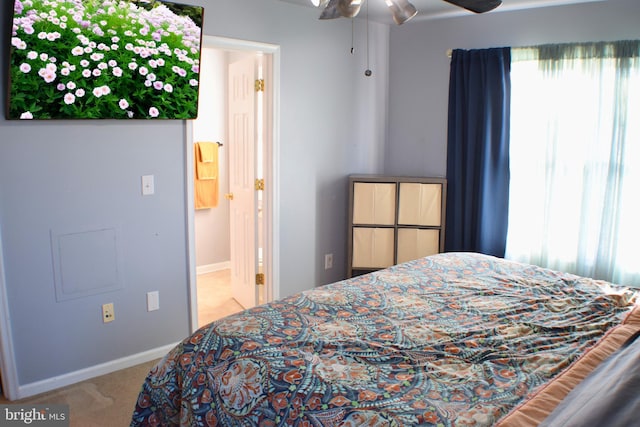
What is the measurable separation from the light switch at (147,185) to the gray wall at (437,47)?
2.03 metres

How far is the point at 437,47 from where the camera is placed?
3.95 meters

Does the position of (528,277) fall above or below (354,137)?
below

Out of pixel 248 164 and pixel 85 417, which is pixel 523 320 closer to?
pixel 85 417

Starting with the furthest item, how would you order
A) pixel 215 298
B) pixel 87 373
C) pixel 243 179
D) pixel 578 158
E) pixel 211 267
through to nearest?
1. pixel 211 267
2. pixel 215 298
3. pixel 243 179
4. pixel 578 158
5. pixel 87 373

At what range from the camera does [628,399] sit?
1.26 meters

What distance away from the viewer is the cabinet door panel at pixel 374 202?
12.6ft

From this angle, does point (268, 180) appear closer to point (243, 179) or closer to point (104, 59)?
point (243, 179)

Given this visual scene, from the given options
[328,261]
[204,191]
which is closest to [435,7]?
[328,261]

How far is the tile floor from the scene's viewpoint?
4.00 metres

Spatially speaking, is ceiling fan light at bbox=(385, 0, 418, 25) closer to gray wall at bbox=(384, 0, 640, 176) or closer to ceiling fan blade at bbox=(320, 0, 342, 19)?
ceiling fan blade at bbox=(320, 0, 342, 19)

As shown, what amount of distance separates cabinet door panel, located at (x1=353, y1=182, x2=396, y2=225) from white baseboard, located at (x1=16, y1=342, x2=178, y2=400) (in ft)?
5.46

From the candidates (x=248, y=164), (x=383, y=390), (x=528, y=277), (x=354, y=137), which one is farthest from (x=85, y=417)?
(x=354, y=137)

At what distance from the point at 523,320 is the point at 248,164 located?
240 centimetres

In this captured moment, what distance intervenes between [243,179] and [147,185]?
1.04 metres
